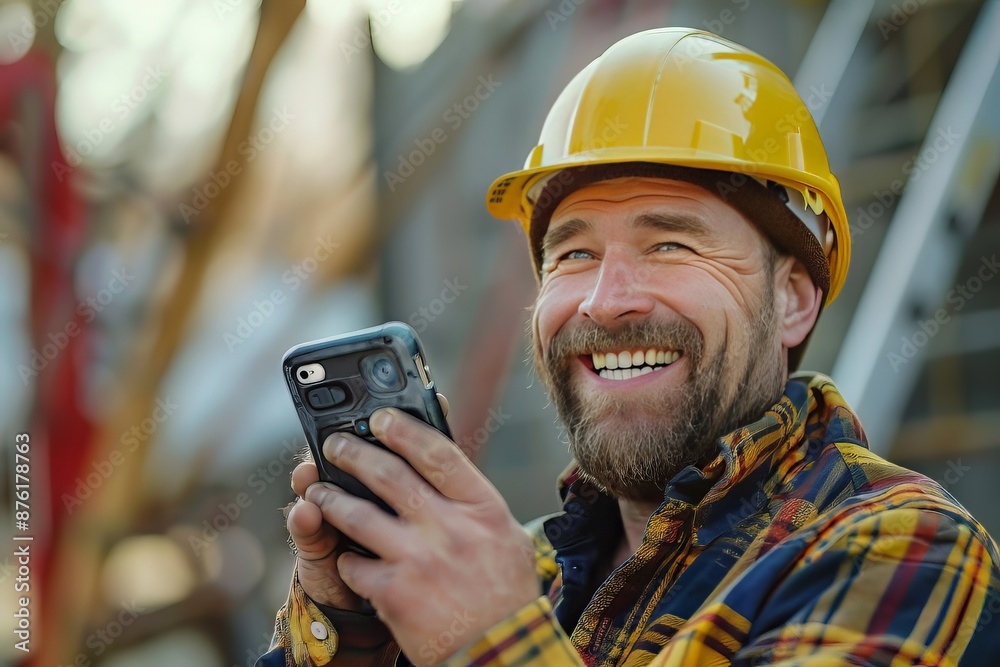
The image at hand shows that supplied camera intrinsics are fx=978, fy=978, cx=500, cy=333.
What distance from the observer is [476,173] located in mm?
8836

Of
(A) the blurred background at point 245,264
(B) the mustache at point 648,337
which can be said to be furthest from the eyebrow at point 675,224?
(A) the blurred background at point 245,264

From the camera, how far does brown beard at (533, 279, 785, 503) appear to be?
1.99 meters

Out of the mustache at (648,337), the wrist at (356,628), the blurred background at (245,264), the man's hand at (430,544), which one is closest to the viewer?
the man's hand at (430,544)

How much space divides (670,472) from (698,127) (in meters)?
0.72

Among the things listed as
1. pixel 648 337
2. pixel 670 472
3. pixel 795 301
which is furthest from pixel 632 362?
pixel 795 301

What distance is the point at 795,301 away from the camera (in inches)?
87.8

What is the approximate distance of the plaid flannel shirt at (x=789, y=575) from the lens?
4.60 ft

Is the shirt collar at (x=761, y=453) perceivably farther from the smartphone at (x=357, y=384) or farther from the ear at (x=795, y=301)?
the smartphone at (x=357, y=384)

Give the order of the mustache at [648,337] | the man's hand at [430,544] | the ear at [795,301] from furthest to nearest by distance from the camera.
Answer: the ear at [795,301] → the mustache at [648,337] → the man's hand at [430,544]

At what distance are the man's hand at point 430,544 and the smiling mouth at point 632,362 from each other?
660mm

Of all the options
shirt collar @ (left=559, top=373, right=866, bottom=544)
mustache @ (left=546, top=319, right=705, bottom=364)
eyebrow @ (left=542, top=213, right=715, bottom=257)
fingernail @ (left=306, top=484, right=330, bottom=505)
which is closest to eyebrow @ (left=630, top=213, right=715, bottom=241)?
eyebrow @ (left=542, top=213, right=715, bottom=257)

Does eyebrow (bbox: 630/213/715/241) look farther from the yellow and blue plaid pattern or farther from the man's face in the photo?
the yellow and blue plaid pattern

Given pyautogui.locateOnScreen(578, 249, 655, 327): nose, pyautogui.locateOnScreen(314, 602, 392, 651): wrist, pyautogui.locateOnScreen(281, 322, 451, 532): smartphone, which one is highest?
pyautogui.locateOnScreen(578, 249, 655, 327): nose

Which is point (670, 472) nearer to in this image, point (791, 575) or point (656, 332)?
point (656, 332)
